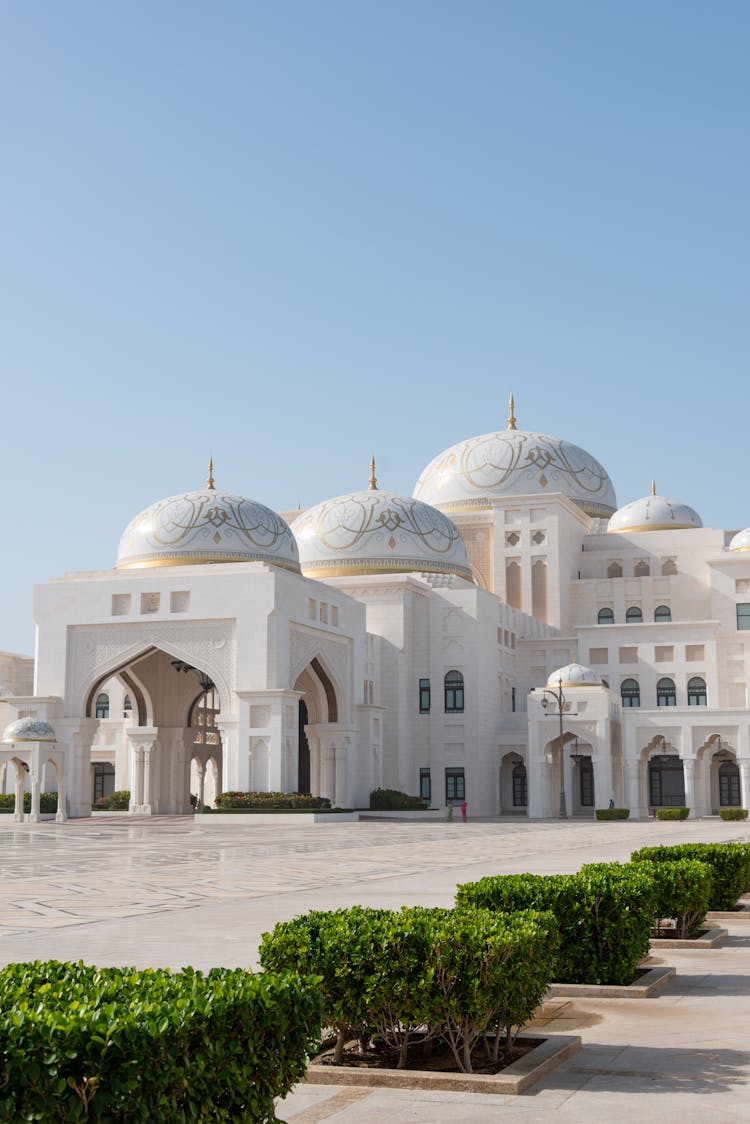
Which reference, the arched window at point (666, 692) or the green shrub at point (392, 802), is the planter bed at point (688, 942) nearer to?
the green shrub at point (392, 802)

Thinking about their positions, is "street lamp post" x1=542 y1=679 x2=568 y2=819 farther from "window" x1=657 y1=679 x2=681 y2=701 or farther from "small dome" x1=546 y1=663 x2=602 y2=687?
"window" x1=657 y1=679 x2=681 y2=701

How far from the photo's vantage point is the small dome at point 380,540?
54.6 m

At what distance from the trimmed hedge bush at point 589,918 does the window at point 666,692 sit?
4717 centimetres

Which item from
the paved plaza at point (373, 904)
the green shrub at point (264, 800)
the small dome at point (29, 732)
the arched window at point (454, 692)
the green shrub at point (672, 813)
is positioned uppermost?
the arched window at point (454, 692)

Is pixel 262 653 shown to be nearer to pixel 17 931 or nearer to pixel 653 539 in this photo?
pixel 653 539

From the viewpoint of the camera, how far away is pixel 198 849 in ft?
79.9

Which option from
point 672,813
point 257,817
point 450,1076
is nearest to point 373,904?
point 450,1076

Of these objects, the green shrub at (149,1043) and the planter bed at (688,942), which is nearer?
the green shrub at (149,1043)

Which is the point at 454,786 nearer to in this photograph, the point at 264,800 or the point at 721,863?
the point at 264,800

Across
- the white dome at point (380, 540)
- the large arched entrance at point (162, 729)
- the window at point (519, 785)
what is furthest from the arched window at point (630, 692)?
the large arched entrance at point (162, 729)

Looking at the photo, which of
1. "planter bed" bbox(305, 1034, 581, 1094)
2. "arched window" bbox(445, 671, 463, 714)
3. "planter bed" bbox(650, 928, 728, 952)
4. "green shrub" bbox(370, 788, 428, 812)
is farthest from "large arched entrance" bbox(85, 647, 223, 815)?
"planter bed" bbox(305, 1034, 581, 1094)

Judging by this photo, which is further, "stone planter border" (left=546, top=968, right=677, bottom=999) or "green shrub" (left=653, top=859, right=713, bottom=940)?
"green shrub" (left=653, top=859, right=713, bottom=940)

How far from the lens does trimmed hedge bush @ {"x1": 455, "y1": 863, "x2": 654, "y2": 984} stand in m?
8.05

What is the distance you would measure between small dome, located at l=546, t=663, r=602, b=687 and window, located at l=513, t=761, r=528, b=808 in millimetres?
5517
